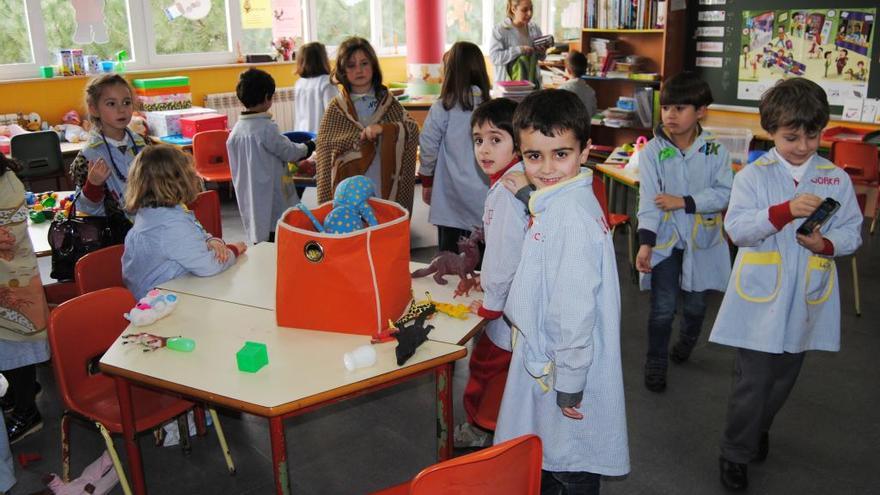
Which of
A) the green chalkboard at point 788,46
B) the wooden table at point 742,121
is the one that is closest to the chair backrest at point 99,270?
the wooden table at point 742,121

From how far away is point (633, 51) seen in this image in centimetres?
680

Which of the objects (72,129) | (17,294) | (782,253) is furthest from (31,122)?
(782,253)

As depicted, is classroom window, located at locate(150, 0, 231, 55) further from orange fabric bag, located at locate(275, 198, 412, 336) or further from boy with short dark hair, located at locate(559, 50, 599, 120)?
orange fabric bag, located at locate(275, 198, 412, 336)

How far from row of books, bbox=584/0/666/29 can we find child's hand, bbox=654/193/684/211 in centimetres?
368

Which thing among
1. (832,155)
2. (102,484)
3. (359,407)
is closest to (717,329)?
(359,407)

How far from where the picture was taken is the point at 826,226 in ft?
7.69

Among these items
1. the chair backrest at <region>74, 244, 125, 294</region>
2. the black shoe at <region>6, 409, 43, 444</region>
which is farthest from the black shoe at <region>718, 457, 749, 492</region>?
the black shoe at <region>6, 409, 43, 444</region>

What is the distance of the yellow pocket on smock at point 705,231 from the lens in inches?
125

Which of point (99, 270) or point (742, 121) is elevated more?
point (742, 121)

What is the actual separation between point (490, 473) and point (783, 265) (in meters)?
1.38

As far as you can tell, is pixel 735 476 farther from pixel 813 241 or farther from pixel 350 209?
pixel 350 209

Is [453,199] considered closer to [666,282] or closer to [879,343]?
[666,282]

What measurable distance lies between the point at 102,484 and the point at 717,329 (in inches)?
84.0

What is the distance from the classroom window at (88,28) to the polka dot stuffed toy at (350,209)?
16.9ft
